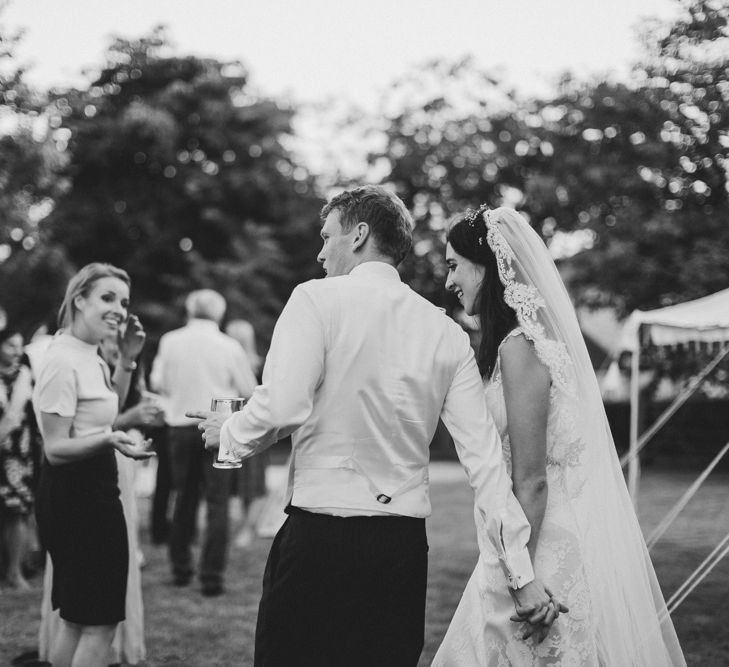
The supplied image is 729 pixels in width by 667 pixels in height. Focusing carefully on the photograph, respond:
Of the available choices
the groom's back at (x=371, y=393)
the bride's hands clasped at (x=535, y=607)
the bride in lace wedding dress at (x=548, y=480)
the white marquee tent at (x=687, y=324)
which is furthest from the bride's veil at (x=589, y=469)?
the white marquee tent at (x=687, y=324)

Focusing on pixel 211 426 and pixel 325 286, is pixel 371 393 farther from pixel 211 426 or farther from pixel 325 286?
pixel 211 426

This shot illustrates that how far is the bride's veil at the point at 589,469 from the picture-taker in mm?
2619

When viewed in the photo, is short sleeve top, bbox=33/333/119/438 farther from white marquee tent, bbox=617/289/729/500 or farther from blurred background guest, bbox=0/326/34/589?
white marquee tent, bbox=617/289/729/500

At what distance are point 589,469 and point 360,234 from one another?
3.49 ft

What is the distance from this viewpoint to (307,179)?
23.7 meters

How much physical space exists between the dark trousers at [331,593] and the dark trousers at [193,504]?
391 cm

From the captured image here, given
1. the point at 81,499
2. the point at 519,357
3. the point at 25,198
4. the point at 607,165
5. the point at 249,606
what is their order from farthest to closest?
the point at 607,165 → the point at 25,198 → the point at 249,606 → the point at 81,499 → the point at 519,357

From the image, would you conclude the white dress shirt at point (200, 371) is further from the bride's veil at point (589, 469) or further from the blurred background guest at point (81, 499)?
the bride's veil at point (589, 469)

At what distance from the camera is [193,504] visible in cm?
635

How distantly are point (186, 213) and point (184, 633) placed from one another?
19.0m

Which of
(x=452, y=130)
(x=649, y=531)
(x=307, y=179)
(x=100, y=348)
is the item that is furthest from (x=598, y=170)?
(x=100, y=348)

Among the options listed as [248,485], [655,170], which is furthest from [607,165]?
[248,485]

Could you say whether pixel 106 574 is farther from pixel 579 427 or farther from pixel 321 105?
pixel 321 105

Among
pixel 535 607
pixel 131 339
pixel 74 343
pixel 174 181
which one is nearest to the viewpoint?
pixel 535 607
